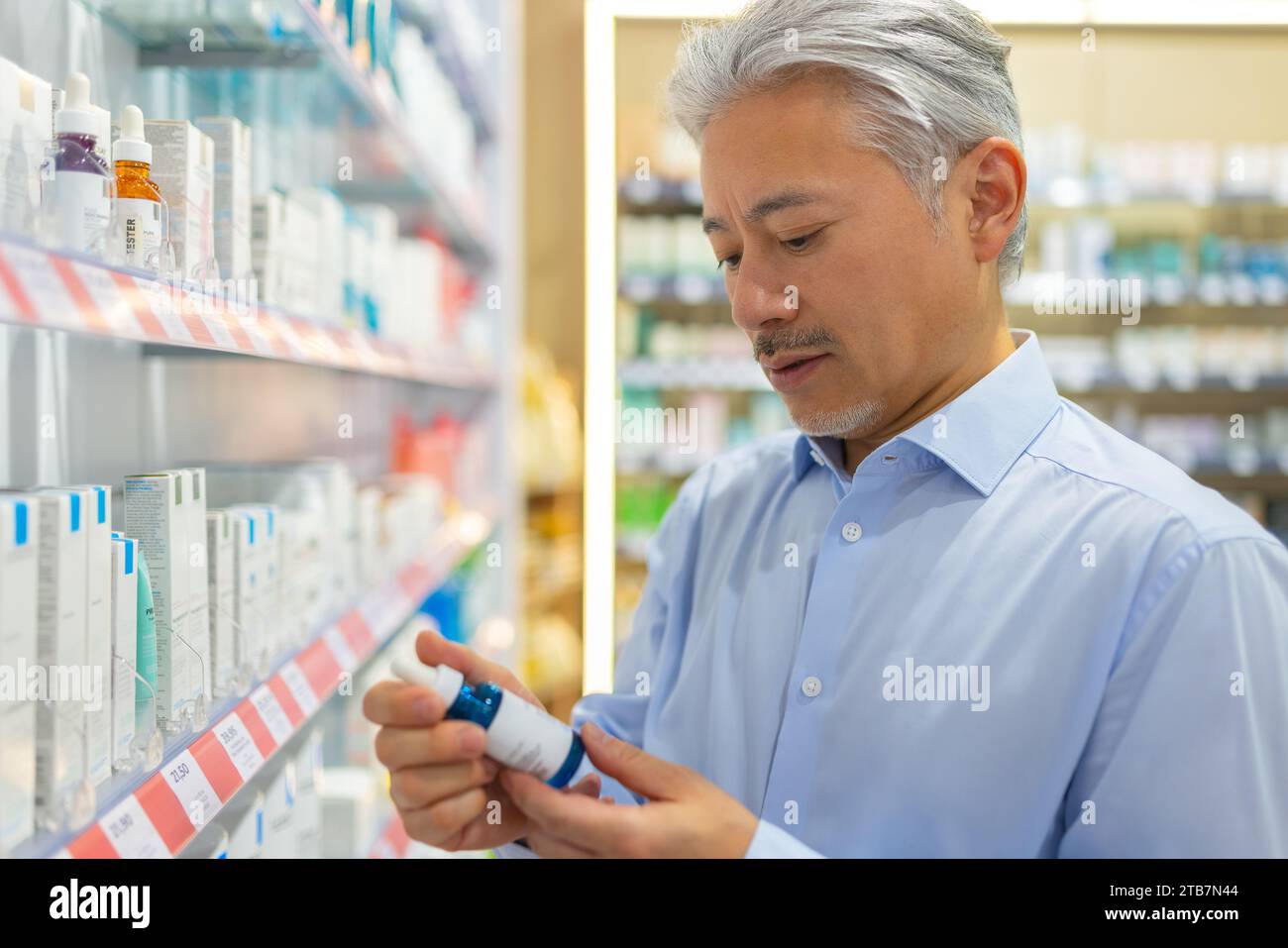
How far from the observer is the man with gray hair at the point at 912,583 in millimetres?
957

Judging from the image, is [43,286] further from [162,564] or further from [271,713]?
[271,713]

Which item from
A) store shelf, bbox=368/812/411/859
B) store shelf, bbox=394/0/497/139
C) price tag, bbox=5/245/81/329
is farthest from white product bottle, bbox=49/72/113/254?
store shelf, bbox=394/0/497/139

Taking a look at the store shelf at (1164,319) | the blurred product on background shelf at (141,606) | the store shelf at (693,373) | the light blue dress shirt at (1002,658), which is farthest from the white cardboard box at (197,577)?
the store shelf at (1164,319)

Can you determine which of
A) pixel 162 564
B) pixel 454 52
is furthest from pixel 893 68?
pixel 454 52

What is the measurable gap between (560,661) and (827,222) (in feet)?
11.2

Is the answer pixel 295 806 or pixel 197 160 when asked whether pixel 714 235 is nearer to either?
pixel 197 160

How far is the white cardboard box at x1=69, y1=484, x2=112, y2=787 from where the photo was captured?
94 centimetres

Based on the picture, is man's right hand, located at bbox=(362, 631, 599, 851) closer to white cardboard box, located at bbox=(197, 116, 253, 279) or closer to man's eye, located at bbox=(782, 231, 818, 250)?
man's eye, located at bbox=(782, 231, 818, 250)

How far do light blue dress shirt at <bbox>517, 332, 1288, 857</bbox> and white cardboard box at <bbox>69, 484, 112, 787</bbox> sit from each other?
0.58 m

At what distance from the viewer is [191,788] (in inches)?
41.5

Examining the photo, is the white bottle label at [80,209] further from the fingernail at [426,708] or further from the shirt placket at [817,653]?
the shirt placket at [817,653]

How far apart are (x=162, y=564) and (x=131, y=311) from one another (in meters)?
0.32

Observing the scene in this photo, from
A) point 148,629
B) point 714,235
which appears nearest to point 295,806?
point 148,629

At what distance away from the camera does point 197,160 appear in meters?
1.22
